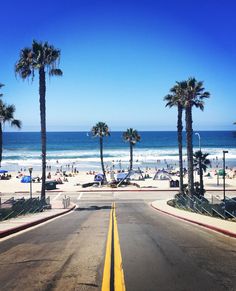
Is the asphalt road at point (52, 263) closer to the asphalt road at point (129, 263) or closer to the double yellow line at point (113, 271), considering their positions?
the asphalt road at point (129, 263)

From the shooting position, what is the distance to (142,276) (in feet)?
24.2

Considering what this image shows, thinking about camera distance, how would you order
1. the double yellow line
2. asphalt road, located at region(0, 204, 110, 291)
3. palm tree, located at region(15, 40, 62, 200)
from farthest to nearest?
palm tree, located at region(15, 40, 62, 200) → asphalt road, located at region(0, 204, 110, 291) → the double yellow line

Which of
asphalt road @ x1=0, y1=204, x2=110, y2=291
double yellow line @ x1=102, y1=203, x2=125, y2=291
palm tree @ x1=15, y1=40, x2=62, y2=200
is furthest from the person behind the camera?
palm tree @ x1=15, y1=40, x2=62, y2=200

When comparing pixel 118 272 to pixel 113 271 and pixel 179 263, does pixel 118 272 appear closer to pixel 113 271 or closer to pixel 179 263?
pixel 113 271

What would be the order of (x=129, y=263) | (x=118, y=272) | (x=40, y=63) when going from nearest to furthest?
(x=118, y=272) < (x=129, y=263) < (x=40, y=63)

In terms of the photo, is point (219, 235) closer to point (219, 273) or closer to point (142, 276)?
point (219, 273)

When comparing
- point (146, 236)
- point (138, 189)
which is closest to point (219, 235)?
point (146, 236)

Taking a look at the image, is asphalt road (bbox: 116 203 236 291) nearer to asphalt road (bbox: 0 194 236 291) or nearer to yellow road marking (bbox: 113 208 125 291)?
asphalt road (bbox: 0 194 236 291)

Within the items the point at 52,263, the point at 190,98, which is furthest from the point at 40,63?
the point at 52,263

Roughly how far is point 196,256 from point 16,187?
53.9m

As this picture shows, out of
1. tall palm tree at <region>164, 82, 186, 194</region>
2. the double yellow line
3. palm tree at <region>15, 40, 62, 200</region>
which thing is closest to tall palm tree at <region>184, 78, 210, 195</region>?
tall palm tree at <region>164, 82, 186, 194</region>

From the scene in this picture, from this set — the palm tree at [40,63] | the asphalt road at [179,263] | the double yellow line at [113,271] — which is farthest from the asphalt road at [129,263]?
the palm tree at [40,63]

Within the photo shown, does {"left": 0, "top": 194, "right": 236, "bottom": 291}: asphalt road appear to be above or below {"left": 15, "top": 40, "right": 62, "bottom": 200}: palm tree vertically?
below

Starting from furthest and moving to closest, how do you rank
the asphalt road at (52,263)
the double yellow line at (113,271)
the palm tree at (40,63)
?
1. the palm tree at (40,63)
2. the asphalt road at (52,263)
3. the double yellow line at (113,271)
